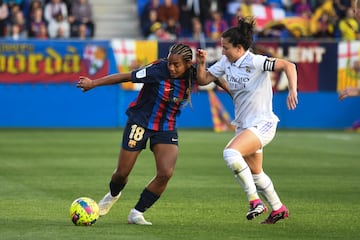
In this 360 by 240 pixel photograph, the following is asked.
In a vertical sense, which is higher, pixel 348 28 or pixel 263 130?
pixel 263 130

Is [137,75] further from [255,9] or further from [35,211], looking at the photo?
[255,9]

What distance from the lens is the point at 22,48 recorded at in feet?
91.0

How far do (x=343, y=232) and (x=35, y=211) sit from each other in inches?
144

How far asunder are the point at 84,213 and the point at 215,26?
66.5 feet

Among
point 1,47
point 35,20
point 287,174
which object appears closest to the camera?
point 287,174

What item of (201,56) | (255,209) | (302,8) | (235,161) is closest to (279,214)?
(255,209)

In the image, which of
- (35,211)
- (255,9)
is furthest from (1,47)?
(35,211)

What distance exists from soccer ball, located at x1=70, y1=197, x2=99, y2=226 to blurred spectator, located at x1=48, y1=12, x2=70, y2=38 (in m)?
19.1

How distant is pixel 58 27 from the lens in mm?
29484

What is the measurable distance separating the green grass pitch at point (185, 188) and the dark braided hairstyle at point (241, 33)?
6.42ft

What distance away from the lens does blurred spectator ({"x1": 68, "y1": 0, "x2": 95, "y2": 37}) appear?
29.9 metres

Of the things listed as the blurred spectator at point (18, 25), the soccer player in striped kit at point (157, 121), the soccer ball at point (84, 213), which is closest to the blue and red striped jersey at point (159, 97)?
the soccer player in striped kit at point (157, 121)

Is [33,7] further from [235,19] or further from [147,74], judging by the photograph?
[147,74]

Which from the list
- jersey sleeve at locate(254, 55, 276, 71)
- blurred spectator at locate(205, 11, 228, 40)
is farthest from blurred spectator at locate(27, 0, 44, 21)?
jersey sleeve at locate(254, 55, 276, 71)
